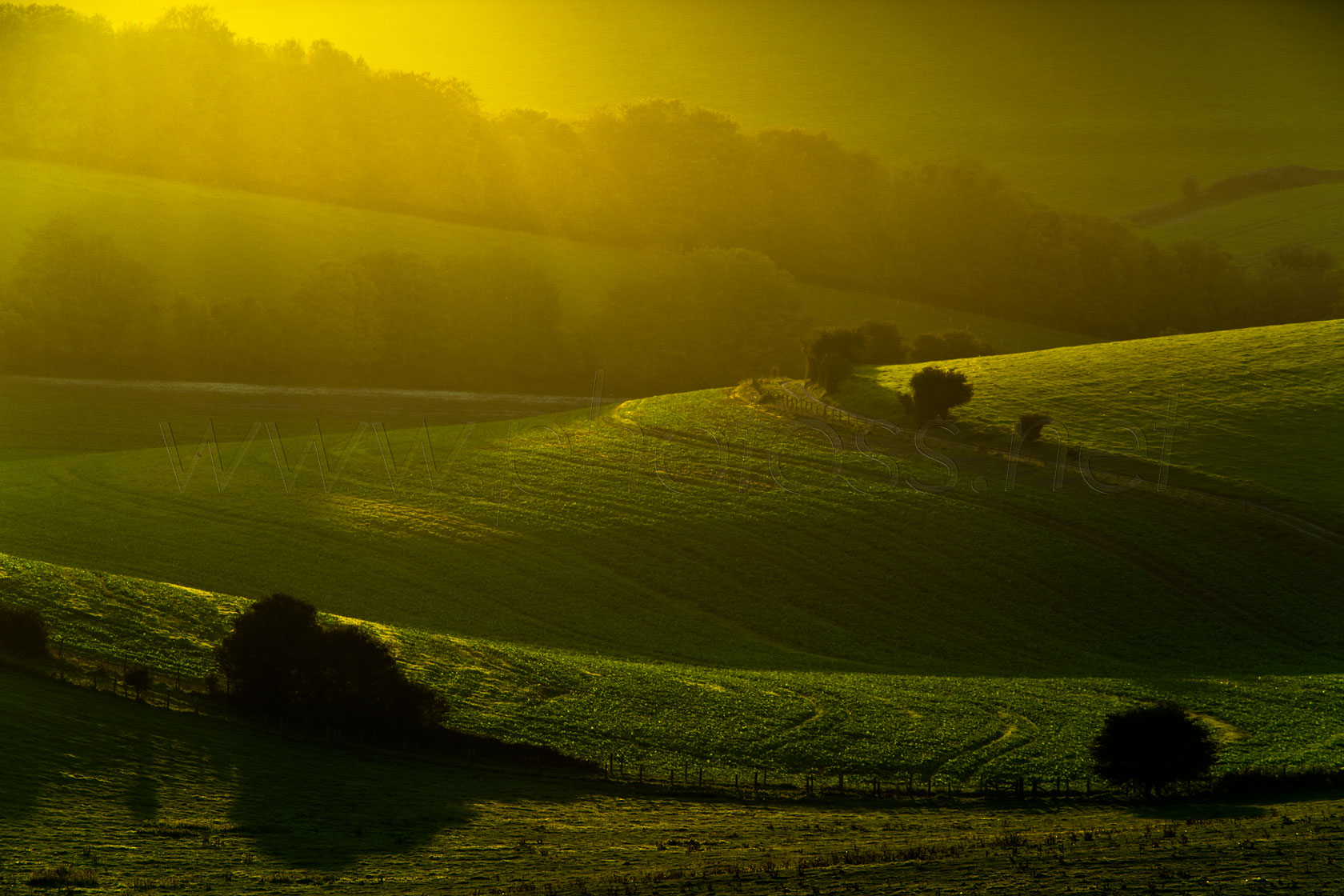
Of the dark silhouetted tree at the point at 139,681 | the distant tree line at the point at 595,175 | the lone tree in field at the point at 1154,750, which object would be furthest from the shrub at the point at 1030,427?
the distant tree line at the point at 595,175

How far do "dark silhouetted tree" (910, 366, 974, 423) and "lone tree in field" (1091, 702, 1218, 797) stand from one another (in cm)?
3322

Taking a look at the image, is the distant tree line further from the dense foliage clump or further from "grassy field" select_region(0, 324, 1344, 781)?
the dense foliage clump

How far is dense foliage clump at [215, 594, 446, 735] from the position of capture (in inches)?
1108

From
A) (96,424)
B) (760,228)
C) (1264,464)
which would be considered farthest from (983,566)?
(760,228)

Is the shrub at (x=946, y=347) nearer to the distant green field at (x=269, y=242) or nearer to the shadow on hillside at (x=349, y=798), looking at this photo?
the distant green field at (x=269, y=242)

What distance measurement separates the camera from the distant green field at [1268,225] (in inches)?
5359

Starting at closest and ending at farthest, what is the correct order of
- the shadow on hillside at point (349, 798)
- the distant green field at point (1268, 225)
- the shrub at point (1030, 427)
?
the shadow on hillside at point (349, 798), the shrub at point (1030, 427), the distant green field at point (1268, 225)

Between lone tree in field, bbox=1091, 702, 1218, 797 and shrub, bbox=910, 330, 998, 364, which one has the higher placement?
shrub, bbox=910, 330, 998, 364

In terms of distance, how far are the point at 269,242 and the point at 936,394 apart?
220 feet

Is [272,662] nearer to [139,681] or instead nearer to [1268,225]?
[139,681]

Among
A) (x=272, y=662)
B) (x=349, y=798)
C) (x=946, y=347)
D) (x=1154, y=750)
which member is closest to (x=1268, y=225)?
(x=946, y=347)

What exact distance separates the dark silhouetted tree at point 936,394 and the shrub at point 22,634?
40682 mm

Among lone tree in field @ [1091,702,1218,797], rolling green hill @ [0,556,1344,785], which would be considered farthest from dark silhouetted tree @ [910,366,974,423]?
lone tree in field @ [1091,702,1218,797]

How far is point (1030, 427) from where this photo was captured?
55.3m
